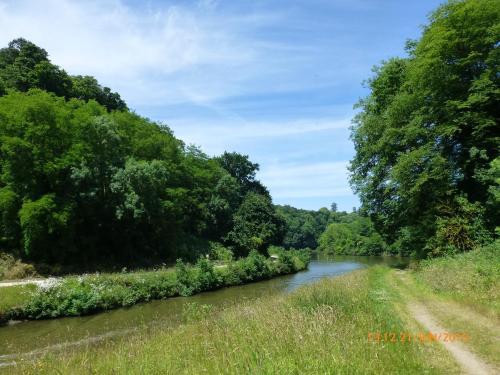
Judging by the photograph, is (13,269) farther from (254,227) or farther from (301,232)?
(301,232)

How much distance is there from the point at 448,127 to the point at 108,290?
22418 mm

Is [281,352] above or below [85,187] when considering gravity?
below

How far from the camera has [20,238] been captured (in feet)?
101

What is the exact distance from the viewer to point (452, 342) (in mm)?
8961

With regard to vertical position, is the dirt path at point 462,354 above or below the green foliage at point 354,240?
below

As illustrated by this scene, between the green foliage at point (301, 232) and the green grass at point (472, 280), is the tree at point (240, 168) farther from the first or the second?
the green foliage at point (301, 232)

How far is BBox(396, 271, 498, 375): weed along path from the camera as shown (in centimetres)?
723

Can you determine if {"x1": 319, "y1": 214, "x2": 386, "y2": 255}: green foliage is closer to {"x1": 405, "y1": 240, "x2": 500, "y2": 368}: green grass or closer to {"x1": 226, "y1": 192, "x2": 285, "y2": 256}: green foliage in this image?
{"x1": 226, "y1": 192, "x2": 285, "y2": 256}: green foliage

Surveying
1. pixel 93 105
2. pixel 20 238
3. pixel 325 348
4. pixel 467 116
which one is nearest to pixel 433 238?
pixel 467 116

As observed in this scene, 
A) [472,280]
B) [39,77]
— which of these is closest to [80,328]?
[472,280]

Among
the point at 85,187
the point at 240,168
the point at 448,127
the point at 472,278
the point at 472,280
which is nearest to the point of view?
the point at 472,280
